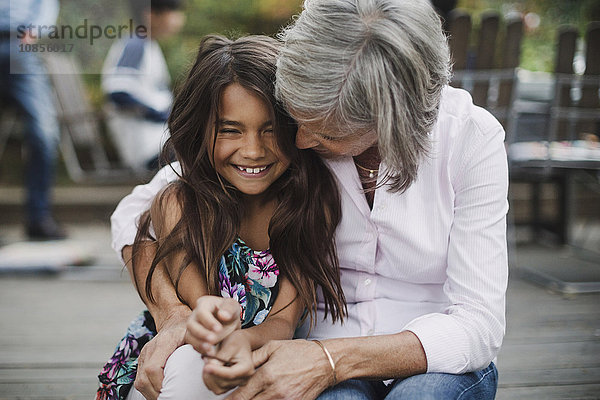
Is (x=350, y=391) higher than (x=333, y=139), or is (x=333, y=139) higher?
(x=333, y=139)

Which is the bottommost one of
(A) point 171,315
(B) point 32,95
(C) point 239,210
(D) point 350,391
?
(D) point 350,391

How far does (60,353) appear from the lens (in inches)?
95.4

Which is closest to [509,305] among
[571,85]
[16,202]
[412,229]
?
[571,85]

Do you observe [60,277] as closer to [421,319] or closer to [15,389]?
[15,389]

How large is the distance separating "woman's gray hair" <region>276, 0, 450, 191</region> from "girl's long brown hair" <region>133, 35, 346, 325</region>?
0.20m

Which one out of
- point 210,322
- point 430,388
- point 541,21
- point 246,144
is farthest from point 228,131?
point 541,21

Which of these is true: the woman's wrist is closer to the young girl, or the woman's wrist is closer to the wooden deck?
the young girl

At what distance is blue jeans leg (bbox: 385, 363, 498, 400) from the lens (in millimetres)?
1276

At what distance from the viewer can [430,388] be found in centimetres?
128

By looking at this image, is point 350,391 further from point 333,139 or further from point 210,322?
point 333,139

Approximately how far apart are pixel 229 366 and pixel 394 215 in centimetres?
49

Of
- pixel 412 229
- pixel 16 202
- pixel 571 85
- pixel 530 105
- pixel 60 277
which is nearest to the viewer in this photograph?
pixel 412 229

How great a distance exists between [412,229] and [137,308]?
6.00ft

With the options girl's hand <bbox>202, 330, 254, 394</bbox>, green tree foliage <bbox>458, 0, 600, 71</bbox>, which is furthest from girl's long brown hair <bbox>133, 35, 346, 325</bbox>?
green tree foliage <bbox>458, 0, 600, 71</bbox>
